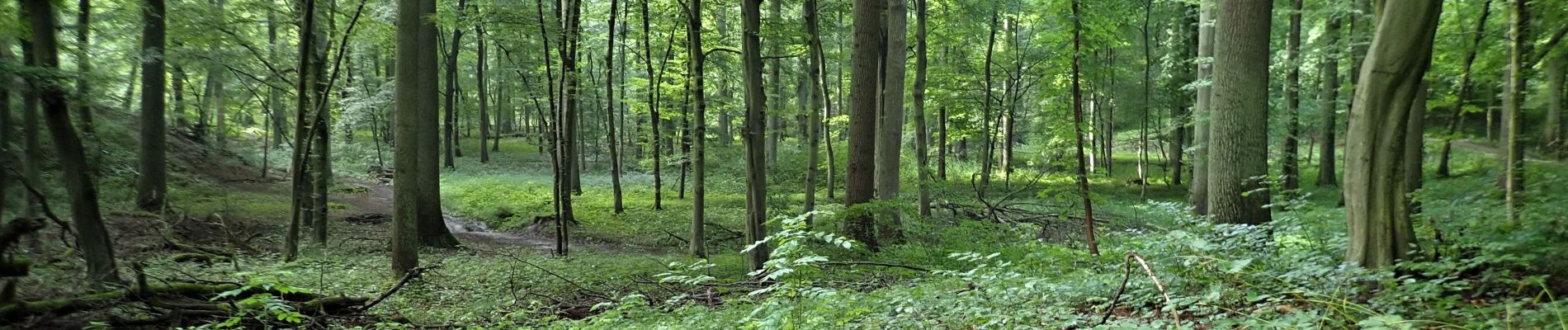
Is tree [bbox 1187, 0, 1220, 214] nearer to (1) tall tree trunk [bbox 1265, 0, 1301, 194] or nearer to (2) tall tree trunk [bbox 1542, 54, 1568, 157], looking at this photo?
(1) tall tree trunk [bbox 1265, 0, 1301, 194]

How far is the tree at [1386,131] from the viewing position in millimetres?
4102

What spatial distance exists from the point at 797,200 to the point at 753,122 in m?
10.4

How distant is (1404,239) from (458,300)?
8.02 metres

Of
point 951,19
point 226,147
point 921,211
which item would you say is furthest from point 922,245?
point 226,147

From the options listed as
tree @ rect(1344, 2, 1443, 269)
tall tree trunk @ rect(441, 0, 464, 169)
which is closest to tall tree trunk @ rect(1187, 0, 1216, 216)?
tree @ rect(1344, 2, 1443, 269)

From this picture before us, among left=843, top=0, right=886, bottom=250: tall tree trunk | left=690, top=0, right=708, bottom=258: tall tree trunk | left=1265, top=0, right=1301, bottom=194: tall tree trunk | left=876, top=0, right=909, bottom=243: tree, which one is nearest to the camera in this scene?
left=690, top=0, right=708, bottom=258: tall tree trunk

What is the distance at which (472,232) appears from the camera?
1670cm

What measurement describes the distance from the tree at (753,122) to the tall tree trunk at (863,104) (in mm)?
2214

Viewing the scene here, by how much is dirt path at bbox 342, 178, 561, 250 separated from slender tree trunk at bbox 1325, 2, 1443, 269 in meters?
12.4

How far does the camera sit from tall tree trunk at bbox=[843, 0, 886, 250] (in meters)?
11.1

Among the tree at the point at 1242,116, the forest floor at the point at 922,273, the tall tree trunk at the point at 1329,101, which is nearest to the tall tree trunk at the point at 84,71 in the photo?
the forest floor at the point at 922,273

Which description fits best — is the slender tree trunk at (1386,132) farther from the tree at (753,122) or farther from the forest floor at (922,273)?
the tree at (753,122)

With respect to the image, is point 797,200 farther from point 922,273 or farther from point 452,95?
point 452,95

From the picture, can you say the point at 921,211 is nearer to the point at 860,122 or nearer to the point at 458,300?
the point at 860,122
